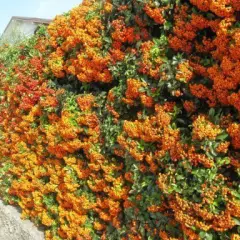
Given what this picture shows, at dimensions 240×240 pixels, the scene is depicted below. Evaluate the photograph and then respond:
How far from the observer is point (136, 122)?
3396 mm

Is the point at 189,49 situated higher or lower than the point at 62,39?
higher

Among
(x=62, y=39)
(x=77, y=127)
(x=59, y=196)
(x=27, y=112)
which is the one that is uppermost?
(x=62, y=39)

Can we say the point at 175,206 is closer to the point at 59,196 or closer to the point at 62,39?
the point at 59,196

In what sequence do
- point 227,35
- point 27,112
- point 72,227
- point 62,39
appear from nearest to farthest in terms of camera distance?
point 227,35 < point 72,227 < point 62,39 < point 27,112

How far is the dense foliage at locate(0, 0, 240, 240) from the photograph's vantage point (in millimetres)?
2736

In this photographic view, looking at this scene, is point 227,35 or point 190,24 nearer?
point 227,35

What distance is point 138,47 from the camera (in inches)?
139

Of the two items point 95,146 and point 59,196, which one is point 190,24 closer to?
point 95,146

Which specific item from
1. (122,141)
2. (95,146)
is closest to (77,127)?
(95,146)

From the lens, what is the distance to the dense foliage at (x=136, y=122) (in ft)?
8.98

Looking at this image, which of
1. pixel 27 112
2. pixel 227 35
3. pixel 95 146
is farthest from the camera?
pixel 27 112

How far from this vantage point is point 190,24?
3.00 meters

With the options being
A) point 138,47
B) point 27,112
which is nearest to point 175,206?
point 138,47

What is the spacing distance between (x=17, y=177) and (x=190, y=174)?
3.90 m
